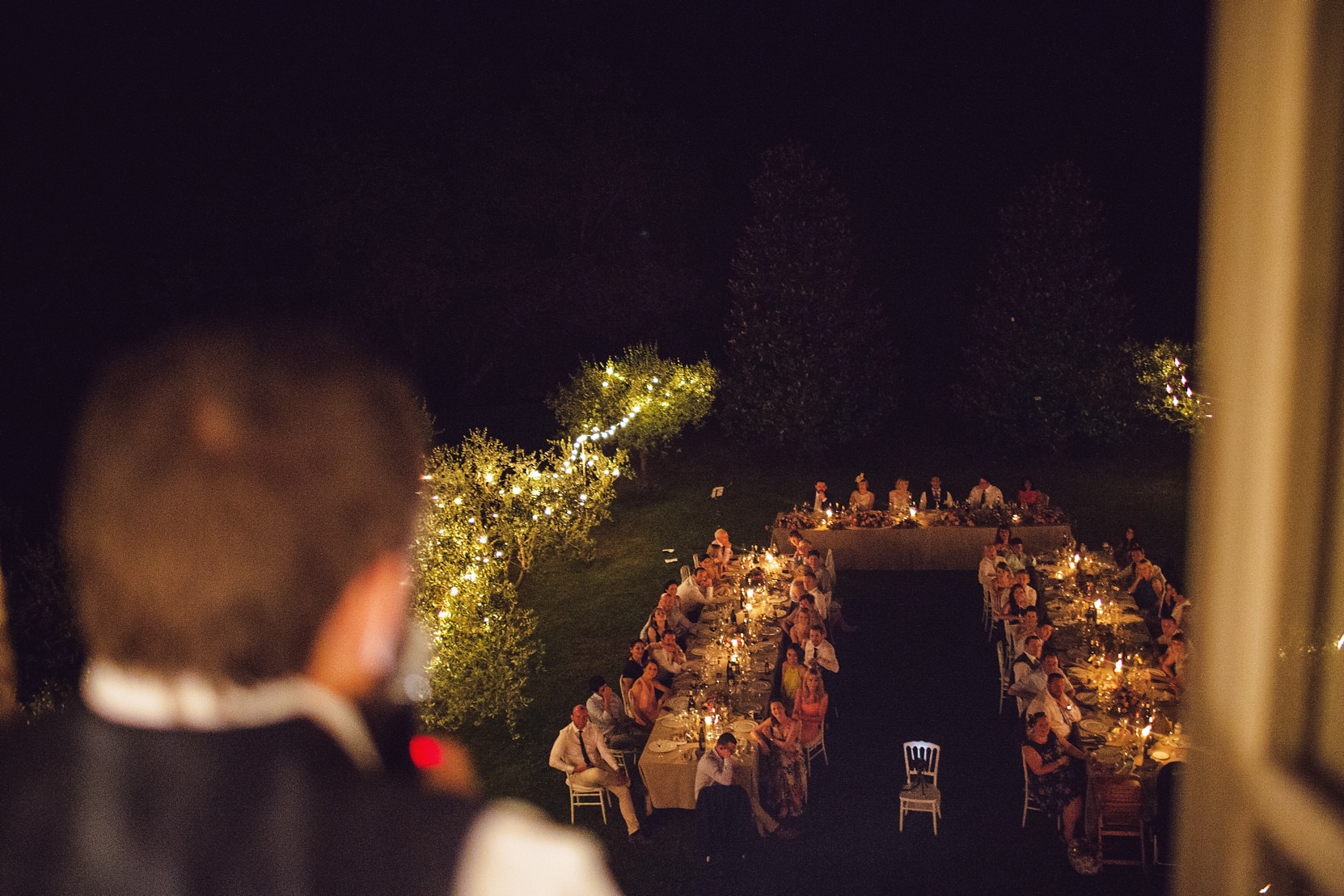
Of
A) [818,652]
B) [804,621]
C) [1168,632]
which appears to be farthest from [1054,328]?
[818,652]

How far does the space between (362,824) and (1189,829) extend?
0.69 metres

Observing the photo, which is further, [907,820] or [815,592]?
[815,592]

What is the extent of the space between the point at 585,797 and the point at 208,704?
9.70m

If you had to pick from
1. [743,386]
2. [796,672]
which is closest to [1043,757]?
[796,672]

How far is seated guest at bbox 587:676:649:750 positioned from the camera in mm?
10117

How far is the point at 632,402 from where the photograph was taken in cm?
1959

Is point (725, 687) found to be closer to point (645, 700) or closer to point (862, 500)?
point (645, 700)

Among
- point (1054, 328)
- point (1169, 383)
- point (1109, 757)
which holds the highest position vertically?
point (1054, 328)

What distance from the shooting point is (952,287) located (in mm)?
29156

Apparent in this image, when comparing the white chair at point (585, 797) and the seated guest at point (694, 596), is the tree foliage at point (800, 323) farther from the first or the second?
the white chair at point (585, 797)

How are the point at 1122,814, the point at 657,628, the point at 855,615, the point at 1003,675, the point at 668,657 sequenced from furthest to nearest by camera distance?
the point at 855,615 < the point at 657,628 < the point at 1003,675 < the point at 668,657 < the point at 1122,814

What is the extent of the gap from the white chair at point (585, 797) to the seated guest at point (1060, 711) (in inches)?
159

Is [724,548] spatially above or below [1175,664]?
above

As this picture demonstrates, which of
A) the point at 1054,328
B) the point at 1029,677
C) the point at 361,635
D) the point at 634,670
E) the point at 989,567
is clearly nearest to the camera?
the point at 361,635
